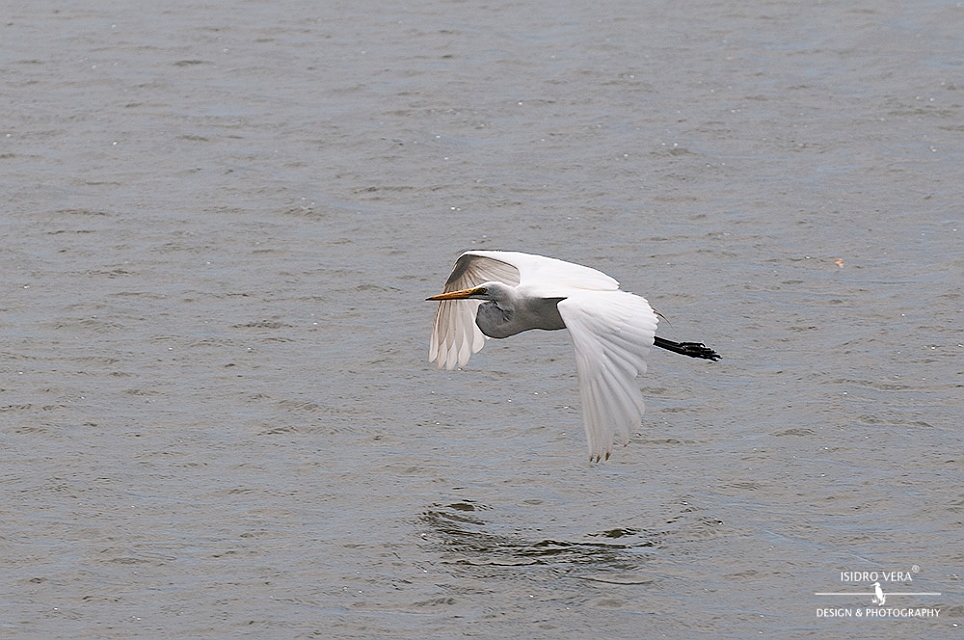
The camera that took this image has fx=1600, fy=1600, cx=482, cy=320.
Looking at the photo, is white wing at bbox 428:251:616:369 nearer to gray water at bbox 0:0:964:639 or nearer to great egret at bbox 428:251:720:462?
great egret at bbox 428:251:720:462

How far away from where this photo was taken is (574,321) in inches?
287

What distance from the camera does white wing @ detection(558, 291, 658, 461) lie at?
6930 millimetres

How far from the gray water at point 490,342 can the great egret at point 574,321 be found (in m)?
0.51

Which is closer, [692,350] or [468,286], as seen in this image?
[692,350]

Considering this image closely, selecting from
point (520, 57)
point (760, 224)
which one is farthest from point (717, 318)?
point (520, 57)

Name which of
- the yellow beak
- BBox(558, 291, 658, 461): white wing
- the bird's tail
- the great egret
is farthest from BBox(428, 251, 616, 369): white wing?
BBox(558, 291, 658, 461): white wing

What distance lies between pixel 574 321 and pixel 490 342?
2917 millimetres

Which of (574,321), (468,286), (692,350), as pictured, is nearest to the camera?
(574,321)

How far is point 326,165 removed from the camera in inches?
537

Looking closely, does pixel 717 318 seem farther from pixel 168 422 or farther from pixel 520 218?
pixel 168 422

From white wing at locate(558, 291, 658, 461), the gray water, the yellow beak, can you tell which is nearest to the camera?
white wing at locate(558, 291, 658, 461)

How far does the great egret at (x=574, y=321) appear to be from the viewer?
22.8 feet

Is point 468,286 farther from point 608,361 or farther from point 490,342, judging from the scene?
point 608,361

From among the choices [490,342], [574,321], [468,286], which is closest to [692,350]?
[468,286]
